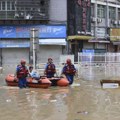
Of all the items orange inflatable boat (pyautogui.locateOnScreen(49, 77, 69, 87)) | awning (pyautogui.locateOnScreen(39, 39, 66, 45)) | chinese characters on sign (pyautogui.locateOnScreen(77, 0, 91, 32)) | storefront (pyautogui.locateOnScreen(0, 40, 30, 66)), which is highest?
chinese characters on sign (pyautogui.locateOnScreen(77, 0, 91, 32))

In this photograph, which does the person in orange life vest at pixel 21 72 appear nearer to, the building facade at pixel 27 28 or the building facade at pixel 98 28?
the building facade at pixel 27 28

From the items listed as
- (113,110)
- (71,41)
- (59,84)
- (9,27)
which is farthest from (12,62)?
(113,110)

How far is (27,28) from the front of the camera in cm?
4872

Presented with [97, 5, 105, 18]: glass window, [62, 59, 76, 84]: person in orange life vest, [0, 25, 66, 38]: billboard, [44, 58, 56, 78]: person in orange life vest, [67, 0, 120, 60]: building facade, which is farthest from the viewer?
[97, 5, 105, 18]: glass window

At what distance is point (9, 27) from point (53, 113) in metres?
37.1

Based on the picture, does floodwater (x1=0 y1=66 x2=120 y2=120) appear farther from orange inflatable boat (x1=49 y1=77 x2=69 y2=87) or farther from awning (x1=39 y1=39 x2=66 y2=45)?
awning (x1=39 y1=39 x2=66 y2=45)

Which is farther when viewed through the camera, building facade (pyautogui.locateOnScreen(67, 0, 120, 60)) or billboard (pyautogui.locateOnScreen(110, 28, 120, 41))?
billboard (pyautogui.locateOnScreen(110, 28, 120, 41))

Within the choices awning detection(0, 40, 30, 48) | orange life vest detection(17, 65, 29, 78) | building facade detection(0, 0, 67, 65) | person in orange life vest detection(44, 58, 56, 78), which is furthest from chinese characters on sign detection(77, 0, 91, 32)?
orange life vest detection(17, 65, 29, 78)

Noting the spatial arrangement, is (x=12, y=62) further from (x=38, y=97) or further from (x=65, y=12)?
(x=38, y=97)

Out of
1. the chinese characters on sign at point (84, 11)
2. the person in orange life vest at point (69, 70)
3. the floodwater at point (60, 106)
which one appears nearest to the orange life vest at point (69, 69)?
the person in orange life vest at point (69, 70)

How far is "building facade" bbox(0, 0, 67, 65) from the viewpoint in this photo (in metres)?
48.1

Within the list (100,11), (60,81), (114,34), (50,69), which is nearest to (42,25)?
(100,11)

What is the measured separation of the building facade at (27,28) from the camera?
158 ft

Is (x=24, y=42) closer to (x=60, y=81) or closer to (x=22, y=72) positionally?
(x=60, y=81)
